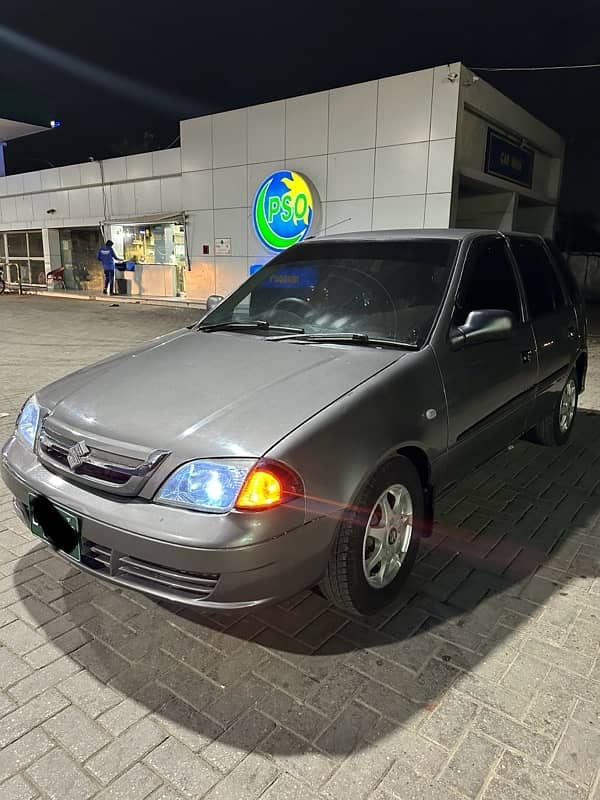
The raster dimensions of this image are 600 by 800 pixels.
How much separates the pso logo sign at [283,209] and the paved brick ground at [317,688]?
14496 millimetres

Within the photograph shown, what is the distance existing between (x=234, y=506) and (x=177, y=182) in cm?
2048

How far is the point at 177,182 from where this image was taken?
20375 millimetres

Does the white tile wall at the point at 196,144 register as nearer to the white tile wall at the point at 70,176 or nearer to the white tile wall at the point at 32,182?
the white tile wall at the point at 70,176

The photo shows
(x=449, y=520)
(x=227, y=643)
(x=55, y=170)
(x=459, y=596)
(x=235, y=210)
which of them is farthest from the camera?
(x=55, y=170)

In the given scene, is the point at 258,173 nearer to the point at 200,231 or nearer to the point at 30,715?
the point at 200,231

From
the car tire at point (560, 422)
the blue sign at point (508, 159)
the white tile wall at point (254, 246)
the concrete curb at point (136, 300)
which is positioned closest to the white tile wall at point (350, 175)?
the white tile wall at point (254, 246)

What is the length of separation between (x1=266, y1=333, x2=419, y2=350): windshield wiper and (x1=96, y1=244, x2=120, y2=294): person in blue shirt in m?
21.5

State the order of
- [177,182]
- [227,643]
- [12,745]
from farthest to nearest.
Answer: [177,182] < [227,643] < [12,745]

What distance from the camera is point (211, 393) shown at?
2551 millimetres

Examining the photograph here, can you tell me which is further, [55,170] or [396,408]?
[55,170]

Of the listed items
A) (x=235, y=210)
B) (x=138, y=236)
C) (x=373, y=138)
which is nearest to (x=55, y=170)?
(x=138, y=236)

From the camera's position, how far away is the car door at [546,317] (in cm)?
408

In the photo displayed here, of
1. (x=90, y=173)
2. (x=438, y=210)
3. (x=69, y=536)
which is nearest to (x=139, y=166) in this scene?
(x=90, y=173)

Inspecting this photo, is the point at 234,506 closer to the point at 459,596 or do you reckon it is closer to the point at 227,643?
the point at 227,643
